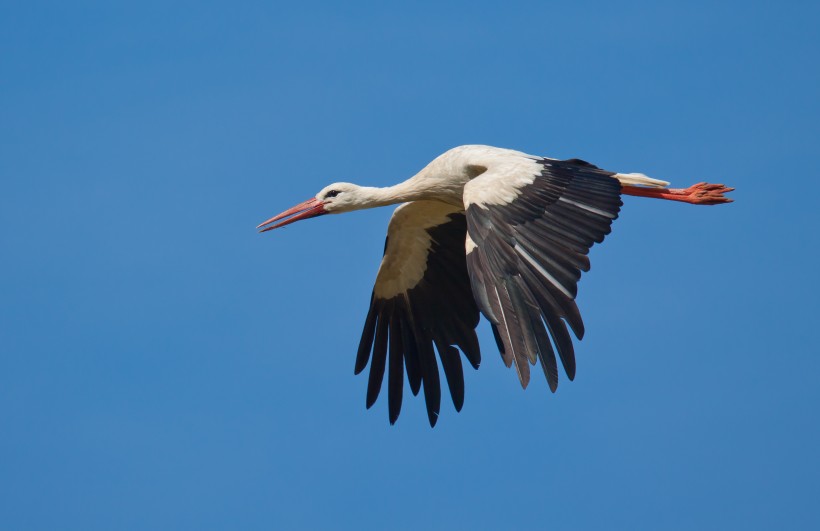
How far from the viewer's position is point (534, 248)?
30.0 ft

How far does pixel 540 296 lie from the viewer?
8.93 m

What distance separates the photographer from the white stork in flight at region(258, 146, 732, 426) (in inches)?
350

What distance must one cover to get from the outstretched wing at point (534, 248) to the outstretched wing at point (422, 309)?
6.37ft

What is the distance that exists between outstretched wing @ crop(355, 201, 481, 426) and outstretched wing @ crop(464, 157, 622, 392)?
1.94 metres

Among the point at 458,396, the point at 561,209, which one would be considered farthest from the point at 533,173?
the point at 458,396

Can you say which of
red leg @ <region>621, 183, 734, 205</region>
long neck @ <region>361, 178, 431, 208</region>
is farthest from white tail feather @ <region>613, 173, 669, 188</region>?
long neck @ <region>361, 178, 431, 208</region>

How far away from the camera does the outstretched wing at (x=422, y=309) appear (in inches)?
455

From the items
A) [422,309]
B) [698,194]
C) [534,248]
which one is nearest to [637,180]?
[698,194]

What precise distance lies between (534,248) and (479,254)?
37 centimetres

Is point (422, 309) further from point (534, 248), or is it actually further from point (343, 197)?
point (534, 248)

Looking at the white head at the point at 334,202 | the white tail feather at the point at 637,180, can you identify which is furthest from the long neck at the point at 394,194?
the white tail feather at the point at 637,180

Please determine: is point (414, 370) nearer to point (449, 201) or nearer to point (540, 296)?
point (449, 201)

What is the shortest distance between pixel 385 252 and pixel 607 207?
306cm

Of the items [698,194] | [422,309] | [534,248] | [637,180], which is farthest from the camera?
[422,309]
